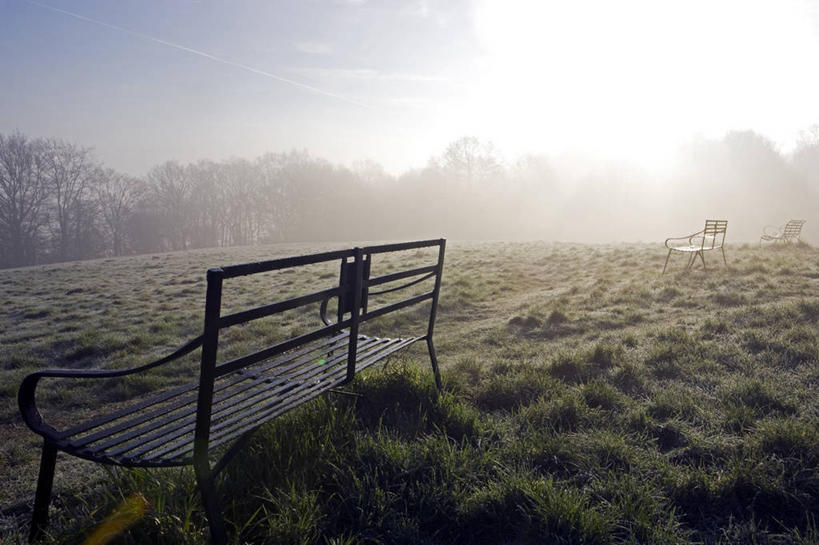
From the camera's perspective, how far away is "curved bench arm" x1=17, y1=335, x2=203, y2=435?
1952 mm

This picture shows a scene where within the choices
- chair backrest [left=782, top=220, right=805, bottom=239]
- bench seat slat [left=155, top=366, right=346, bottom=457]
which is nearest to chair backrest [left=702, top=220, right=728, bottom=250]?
chair backrest [left=782, top=220, right=805, bottom=239]

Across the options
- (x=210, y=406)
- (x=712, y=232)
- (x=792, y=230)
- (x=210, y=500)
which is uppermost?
(x=792, y=230)

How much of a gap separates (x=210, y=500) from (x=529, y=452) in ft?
5.36

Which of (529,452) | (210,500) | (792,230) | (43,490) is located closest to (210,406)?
(210,500)

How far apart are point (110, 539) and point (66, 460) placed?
6.49 ft

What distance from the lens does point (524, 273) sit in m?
12.4

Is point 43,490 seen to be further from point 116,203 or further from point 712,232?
point 116,203

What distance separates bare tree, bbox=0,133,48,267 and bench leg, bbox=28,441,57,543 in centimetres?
5420

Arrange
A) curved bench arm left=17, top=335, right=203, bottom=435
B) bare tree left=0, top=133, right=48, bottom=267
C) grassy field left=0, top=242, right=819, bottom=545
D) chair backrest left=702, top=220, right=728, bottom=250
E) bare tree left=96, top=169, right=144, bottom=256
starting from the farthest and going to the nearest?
bare tree left=96, top=169, right=144, bottom=256
bare tree left=0, top=133, right=48, bottom=267
chair backrest left=702, top=220, right=728, bottom=250
grassy field left=0, top=242, right=819, bottom=545
curved bench arm left=17, top=335, right=203, bottom=435

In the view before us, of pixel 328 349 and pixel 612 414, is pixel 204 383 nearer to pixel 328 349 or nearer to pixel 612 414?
pixel 328 349

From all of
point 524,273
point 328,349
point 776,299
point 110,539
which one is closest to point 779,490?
point 328,349

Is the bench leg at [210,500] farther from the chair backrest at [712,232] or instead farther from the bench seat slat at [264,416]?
the chair backrest at [712,232]

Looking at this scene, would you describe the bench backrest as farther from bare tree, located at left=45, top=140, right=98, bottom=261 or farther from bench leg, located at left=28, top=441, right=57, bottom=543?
bare tree, located at left=45, top=140, right=98, bottom=261

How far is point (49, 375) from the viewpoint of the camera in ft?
6.43
